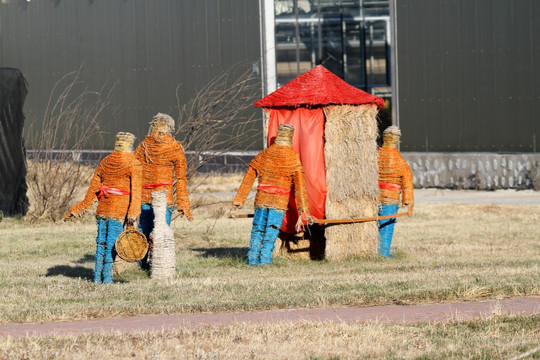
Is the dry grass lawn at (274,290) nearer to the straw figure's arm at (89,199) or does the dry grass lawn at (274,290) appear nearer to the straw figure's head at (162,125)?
the straw figure's arm at (89,199)

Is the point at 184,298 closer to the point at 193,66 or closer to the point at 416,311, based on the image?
the point at 416,311

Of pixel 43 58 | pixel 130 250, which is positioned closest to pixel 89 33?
pixel 43 58

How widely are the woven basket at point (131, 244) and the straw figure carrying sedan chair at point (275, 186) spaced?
5.97ft

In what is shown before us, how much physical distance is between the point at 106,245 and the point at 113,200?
0.50 meters

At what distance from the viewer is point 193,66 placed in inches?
1358

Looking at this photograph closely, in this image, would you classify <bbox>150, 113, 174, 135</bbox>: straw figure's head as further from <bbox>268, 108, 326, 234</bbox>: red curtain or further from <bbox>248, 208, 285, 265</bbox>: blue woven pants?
<bbox>268, 108, 326, 234</bbox>: red curtain

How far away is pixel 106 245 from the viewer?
11648mm

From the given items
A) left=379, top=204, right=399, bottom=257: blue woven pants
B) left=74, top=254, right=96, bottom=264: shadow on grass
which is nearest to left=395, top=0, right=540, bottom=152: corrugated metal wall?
left=379, top=204, right=399, bottom=257: blue woven pants

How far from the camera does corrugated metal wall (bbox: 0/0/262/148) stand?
33.8m

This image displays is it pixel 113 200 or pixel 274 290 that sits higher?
pixel 113 200

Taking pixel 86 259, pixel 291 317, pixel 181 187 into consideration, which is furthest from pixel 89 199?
pixel 291 317

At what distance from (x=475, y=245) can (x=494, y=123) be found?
40.9 feet

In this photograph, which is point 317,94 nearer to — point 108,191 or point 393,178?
point 393,178

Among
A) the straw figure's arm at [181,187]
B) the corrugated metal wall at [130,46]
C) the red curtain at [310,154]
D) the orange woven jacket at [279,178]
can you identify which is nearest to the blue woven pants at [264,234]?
the orange woven jacket at [279,178]
